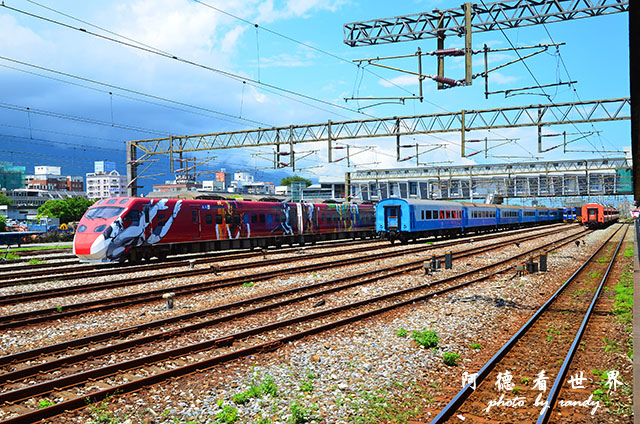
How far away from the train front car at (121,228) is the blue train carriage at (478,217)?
96.0 ft

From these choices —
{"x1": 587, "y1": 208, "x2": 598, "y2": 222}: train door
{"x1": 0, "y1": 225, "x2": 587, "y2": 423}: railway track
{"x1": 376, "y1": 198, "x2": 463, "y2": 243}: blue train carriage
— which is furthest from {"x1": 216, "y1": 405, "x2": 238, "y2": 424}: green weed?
{"x1": 587, "y1": 208, "x2": 598, "y2": 222}: train door

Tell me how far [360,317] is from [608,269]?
14518mm

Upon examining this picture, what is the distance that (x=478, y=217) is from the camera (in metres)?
48.5

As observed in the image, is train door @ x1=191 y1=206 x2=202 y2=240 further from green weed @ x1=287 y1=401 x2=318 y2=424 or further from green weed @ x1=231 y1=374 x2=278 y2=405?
green weed @ x1=287 y1=401 x2=318 y2=424

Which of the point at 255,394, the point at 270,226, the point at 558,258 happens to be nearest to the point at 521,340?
the point at 255,394

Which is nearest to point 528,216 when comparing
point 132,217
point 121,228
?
point 132,217

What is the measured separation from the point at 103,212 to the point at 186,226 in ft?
13.7

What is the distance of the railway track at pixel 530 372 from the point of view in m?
6.57

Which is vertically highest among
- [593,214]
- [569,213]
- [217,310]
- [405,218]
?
[405,218]

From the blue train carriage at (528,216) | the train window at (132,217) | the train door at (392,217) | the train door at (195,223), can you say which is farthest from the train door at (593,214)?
the train window at (132,217)

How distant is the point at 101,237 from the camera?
783 inches

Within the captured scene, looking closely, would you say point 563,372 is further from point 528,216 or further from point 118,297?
point 528,216

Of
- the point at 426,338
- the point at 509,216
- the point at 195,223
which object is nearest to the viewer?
the point at 426,338

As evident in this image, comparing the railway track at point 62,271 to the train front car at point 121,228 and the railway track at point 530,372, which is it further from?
the railway track at point 530,372
